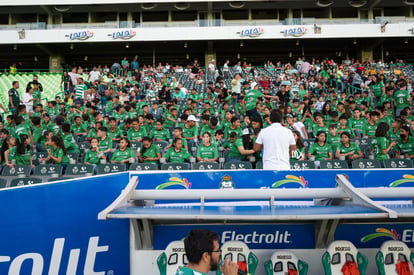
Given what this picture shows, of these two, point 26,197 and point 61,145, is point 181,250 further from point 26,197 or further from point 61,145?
point 61,145

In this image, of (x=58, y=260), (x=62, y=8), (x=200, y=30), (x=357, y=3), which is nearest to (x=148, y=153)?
(x=58, y=260)

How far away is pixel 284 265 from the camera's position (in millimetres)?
4059

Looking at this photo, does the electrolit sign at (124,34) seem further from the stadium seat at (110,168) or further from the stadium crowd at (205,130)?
the stadium seat at (110,168)

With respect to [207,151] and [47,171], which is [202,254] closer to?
[207,151]

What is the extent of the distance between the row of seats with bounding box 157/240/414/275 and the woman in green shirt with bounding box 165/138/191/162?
408cm

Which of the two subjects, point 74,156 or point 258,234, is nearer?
point 258,234

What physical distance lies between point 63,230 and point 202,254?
2008mm

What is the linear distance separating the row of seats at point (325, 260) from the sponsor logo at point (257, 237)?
36 centimetres

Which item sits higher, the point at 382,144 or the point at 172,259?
the point at 382,144

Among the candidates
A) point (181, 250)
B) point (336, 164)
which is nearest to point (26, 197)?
point (181, 250)

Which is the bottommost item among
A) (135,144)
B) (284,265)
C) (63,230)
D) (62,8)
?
(284,265)

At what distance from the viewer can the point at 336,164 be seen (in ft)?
23.7

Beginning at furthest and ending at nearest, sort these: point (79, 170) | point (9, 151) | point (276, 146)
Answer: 1. point (9, 151)
2. point (79, 170)
3. point (276, 146)

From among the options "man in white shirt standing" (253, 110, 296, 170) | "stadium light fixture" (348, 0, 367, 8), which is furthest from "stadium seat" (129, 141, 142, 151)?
"stadium light fixture" (348, 0, 367, 8)
